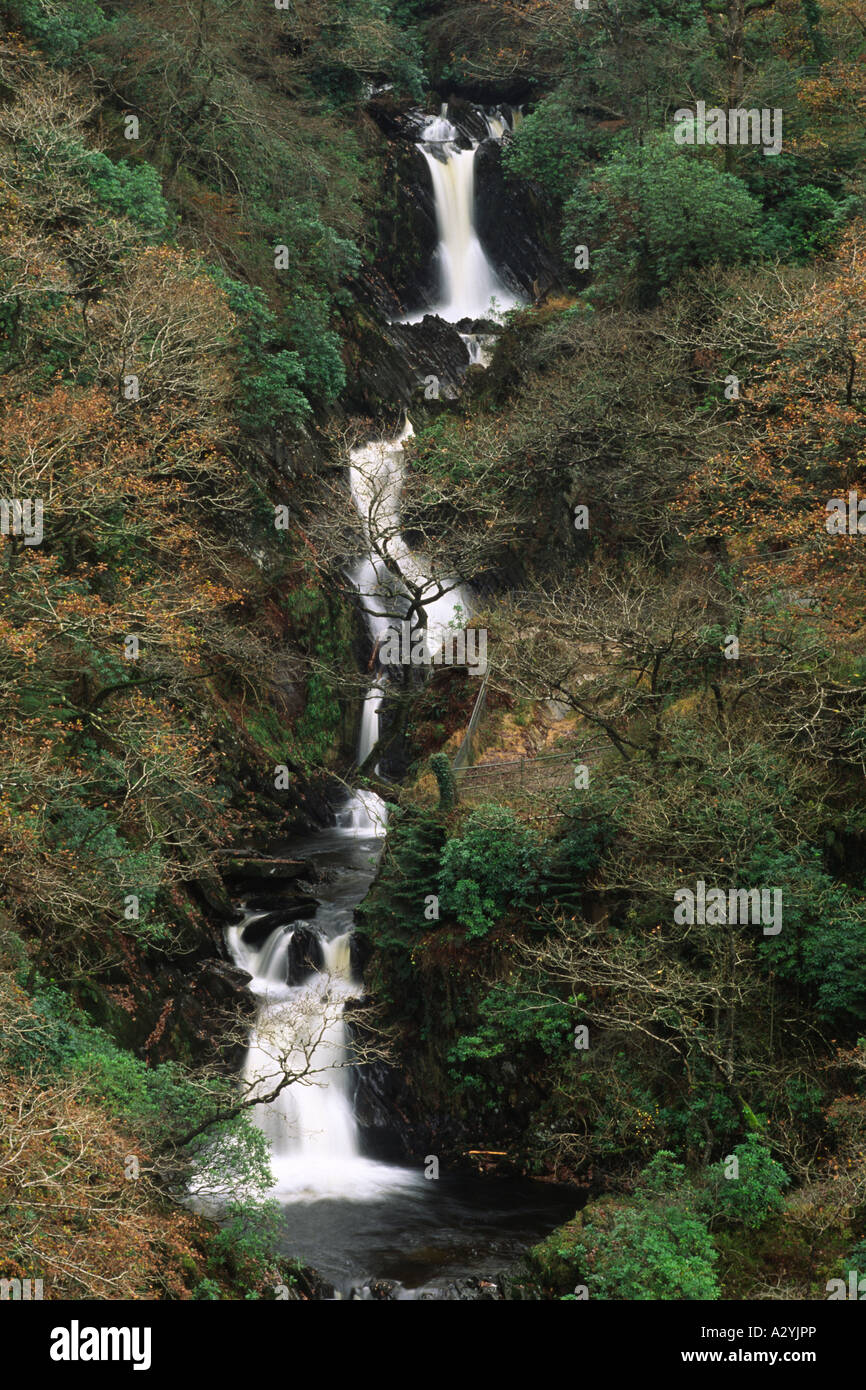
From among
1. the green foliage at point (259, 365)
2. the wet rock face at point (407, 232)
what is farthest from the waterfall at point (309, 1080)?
the wet rock face at point (407, 232)

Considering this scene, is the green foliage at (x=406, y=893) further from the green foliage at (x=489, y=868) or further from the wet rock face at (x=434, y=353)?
the wet rock face at (x=434, y=353)

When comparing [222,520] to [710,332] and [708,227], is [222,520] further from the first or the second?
[708,227]

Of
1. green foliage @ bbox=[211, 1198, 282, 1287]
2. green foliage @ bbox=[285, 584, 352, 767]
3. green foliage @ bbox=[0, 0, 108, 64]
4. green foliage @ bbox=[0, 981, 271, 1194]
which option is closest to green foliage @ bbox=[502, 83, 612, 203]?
green foliage @ bbox=[0, 0, 108, 64]

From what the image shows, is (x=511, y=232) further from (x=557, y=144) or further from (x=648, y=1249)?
(x=648, y=1249)

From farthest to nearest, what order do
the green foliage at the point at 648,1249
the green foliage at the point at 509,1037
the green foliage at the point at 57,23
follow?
1. the green foliage at the point at 57,23
2. the green foliage at the point at 509,1037
3. the green foliage at the point at 648,1249

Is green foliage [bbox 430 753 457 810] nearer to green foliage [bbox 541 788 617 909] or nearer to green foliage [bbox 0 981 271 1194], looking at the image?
green foliage [bbox 541 788 617 909]
